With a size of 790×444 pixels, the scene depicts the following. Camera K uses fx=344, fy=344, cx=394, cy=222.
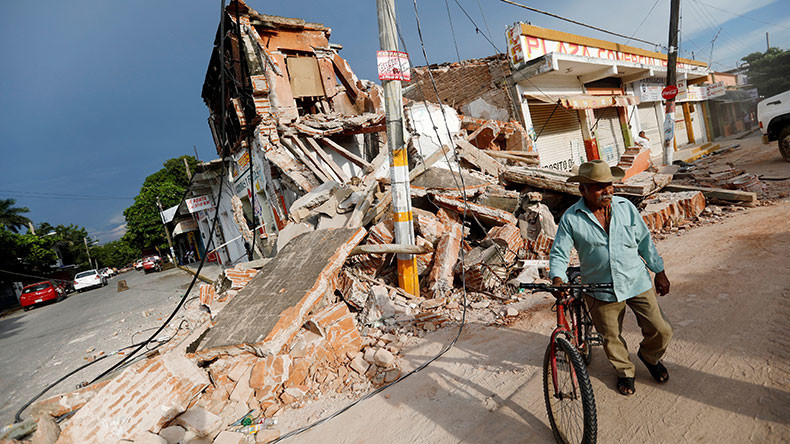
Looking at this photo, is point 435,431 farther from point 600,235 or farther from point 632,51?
point 632,51

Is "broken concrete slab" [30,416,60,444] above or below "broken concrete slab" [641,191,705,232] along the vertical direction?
above

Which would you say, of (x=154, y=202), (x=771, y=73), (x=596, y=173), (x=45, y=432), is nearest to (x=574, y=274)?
(x=596, y=173)

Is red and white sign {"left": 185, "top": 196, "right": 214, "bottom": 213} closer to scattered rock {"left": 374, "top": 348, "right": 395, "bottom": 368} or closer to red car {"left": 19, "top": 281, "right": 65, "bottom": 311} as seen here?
red car {"left": 19, "top": 281, "right": 65, "bottom": 311}

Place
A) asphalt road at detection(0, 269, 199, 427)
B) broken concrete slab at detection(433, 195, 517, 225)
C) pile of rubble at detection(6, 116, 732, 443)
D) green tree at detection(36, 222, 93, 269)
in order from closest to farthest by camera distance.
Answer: pile of rubble at detection(6, 116, 732, 443) < asphalt road at detection(0, 269, 199, 427) < broken concrete slab at detection(433, 195, 517, 225) < green tree at detection(36, 222, 93, 269)

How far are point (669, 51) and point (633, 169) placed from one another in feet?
19.5

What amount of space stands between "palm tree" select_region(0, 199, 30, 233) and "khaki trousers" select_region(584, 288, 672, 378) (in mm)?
45810

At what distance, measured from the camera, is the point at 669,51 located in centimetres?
1313

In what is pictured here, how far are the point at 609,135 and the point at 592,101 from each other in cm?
447

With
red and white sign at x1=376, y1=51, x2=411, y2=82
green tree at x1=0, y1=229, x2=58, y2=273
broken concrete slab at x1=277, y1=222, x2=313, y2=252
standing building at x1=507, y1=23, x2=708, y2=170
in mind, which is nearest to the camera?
red and white sign at x1=376, y1=51, x2=411, y2=82

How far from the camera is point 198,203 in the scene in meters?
17.0

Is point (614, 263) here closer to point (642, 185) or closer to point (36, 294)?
point (642, 185)

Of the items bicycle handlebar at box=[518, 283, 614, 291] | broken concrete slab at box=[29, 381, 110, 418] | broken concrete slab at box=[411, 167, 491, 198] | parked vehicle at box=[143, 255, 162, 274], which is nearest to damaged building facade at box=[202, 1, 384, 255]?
broken concrete slab at box=[411, 167, 491, 198]

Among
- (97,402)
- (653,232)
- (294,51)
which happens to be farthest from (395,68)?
(294,51)

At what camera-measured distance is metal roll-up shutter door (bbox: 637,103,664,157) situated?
20319 mm
